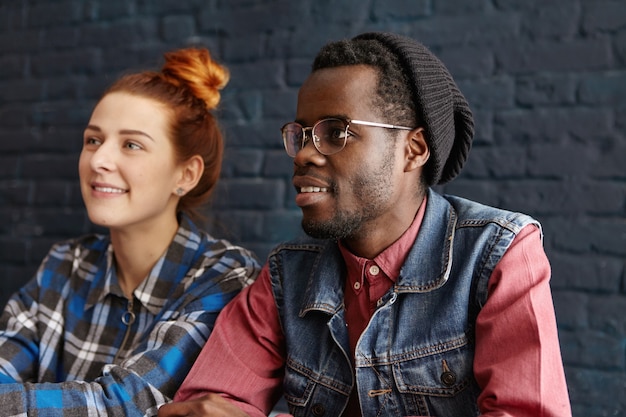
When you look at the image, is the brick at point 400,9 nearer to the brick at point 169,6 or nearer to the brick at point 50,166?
the brick at point 169,6

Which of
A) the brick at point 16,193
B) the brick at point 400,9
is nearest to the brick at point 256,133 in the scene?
the brick at point 400,9

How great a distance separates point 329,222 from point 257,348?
1.33 feet

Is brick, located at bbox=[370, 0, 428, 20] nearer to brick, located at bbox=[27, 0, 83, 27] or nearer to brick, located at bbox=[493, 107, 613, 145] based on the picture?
brick, located at bbox=[493, 107, 613, 145]

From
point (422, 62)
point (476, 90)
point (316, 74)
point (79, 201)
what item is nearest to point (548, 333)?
point (422, 62)

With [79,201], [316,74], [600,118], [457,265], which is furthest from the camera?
[79,201]

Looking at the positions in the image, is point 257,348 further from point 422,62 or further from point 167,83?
point 167,83

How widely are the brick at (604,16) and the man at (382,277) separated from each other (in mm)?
595

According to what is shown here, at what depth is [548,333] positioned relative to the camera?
55.3 inches

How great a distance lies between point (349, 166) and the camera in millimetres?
1621

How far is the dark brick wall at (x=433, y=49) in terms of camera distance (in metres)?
2.05

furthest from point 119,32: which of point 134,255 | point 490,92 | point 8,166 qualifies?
point 490,92

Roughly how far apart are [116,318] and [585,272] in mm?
1452

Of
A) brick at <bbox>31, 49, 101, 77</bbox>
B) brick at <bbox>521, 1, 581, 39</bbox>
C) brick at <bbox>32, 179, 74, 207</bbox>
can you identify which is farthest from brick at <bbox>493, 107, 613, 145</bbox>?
brick at <bbox>32, 179, 74, 207</bbox>

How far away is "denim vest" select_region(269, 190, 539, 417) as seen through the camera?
60.8 inches
